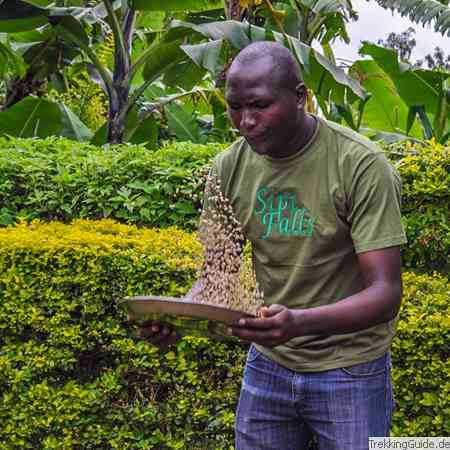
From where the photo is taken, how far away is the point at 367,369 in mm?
2359

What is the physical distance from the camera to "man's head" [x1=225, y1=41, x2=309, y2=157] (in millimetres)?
2242

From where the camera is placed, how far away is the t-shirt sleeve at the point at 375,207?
86.1 inches

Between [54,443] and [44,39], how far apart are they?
4.44 m

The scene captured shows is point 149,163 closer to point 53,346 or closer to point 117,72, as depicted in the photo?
point 53,346

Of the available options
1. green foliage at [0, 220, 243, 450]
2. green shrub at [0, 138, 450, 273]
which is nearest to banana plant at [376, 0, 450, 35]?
green shrub at [0, 138, 450, 273]

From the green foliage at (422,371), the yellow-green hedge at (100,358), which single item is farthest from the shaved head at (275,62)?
the yellow-green hedge at (100,358)

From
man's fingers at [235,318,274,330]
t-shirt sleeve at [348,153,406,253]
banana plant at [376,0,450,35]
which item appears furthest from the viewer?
banana plant at [376,0,450,35]

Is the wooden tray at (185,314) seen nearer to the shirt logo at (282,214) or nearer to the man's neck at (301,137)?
the shirt logo at (282,214)

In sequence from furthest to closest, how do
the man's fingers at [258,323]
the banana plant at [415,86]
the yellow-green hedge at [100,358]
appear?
the banana plant at [415,86] → the yellow-green hedge at [100,358] → the man's fingers at [258,323]

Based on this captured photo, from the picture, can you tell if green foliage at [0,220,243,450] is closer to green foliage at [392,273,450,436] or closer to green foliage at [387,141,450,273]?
green foliage at [392,273,450,436]

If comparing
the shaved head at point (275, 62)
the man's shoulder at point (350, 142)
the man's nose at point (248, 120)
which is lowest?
the man's shoulder at point (350, 142)

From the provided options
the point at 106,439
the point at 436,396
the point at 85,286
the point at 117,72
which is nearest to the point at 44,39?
the point at 117,72

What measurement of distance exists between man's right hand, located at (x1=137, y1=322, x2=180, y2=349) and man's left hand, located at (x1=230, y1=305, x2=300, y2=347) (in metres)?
0.39

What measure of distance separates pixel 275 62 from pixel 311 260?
58 centimetres
